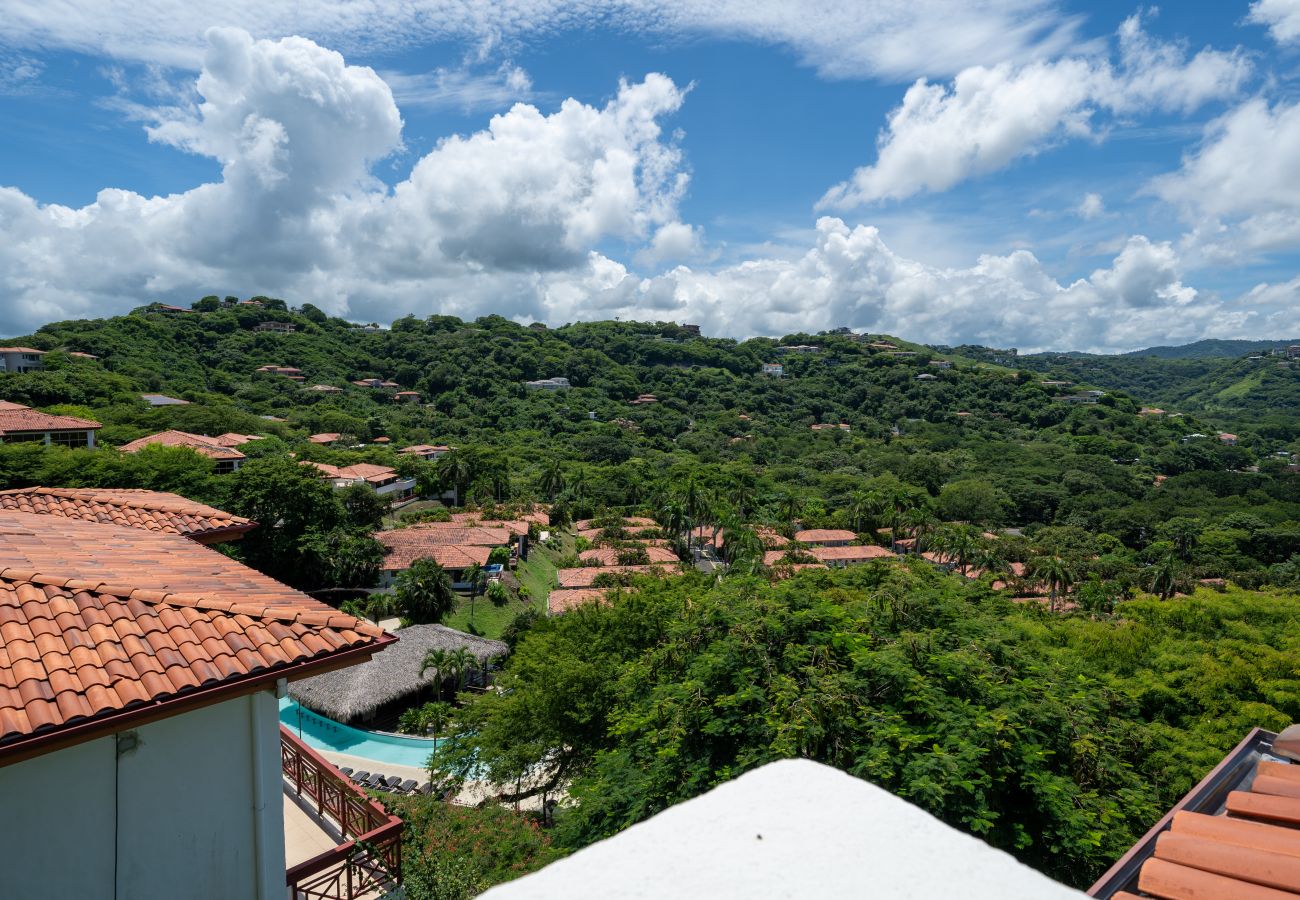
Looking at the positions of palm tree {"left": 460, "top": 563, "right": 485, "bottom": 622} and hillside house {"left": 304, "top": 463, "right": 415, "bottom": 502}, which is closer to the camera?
palm tree {"left": 460, "top": 563, "right": 485, "bottom": 622}

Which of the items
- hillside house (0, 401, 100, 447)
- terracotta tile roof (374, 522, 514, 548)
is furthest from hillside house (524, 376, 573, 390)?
hillside house (0, 401, 100, 447)

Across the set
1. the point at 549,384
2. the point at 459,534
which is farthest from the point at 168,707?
the point at 549,384

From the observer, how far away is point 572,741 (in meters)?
14.1

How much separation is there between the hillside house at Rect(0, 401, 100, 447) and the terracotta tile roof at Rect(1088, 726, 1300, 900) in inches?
1610

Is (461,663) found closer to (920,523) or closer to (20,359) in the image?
(920,523)

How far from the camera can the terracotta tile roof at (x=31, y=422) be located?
31.5m

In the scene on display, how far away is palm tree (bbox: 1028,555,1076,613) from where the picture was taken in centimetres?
4003

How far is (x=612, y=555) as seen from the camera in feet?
132

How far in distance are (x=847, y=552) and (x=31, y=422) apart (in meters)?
48.6

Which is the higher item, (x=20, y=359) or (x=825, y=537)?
(x=20, y=359)

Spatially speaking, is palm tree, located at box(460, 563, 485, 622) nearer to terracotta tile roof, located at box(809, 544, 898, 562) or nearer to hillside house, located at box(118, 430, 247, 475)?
hillside house, located at box(118, 430, 247, 475)

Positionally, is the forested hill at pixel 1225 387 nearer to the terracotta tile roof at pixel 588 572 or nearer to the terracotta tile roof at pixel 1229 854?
the terracotta tile roof at pixel 588 572

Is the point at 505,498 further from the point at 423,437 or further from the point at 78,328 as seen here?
the point at 78,328

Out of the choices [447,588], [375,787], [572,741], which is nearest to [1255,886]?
[572,741]
